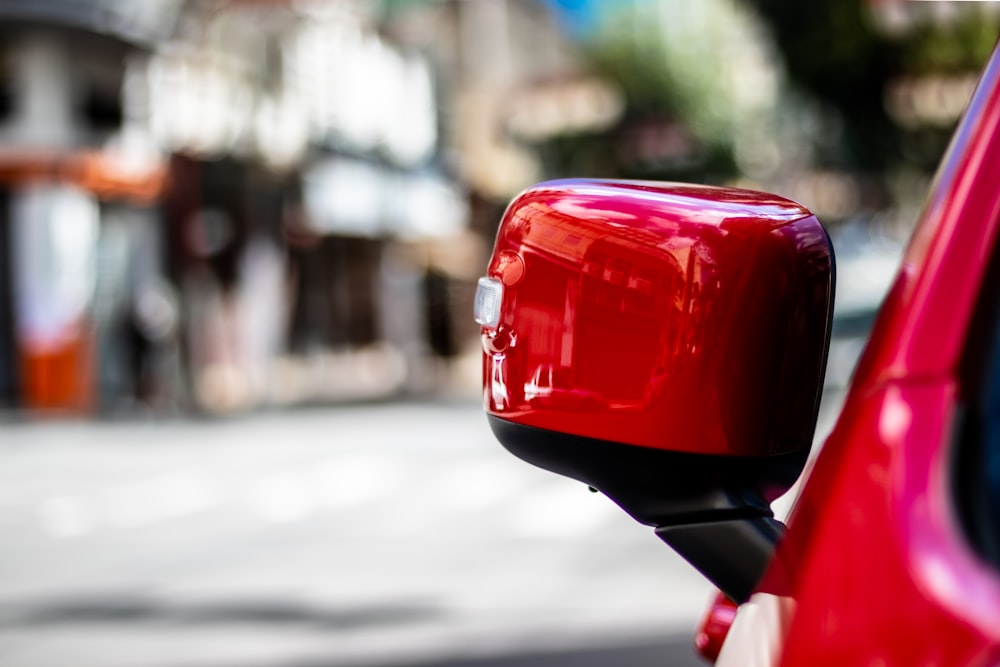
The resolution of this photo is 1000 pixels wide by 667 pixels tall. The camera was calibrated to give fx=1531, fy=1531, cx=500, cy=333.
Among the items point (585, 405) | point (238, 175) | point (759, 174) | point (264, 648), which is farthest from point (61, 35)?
point (759, 174)

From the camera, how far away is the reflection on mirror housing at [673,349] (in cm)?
133

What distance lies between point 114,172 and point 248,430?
615cm

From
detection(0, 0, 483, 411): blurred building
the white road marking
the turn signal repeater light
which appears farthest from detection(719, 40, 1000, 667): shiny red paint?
detection(0, 0, 483, 411): blurred building

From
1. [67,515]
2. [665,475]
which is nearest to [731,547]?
[665,475]

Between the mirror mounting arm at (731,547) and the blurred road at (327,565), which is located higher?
the mirror mounting arm at (731,547)

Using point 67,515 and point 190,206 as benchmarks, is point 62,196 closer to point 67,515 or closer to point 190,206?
point 190,206

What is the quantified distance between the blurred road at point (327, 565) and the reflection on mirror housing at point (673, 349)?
4.97 m

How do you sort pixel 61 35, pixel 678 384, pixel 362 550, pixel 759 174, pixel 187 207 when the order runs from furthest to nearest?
pixel 759 174
pixel 187 207
pixel 61 35
pixel 362 550
pixel 678 384

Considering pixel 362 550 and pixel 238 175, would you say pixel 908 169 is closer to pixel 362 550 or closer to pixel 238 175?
pixel 238 175

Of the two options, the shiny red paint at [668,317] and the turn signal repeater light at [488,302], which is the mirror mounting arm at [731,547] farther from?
the turn signal repeater light at [488,302]

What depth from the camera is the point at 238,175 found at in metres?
28.2

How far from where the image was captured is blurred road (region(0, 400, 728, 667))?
6781 mm

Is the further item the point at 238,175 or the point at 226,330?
the point at 238,175

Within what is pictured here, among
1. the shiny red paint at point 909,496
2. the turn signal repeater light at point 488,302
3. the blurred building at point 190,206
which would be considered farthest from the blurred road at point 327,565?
the blurred building at point 190,206
